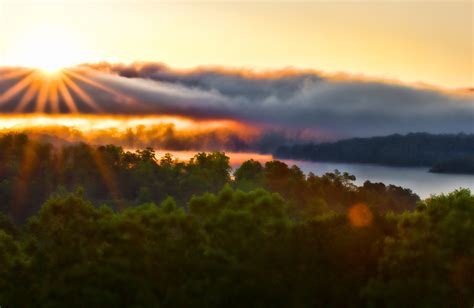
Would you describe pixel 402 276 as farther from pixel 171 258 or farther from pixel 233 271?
pixel 171 258

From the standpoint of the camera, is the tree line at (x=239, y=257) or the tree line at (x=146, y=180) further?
the tree line at (x=146, y=180)

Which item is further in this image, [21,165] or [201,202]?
[21,165]

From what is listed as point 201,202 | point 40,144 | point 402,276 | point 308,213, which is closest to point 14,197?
point 40,144

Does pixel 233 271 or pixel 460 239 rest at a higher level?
pixel 460 239

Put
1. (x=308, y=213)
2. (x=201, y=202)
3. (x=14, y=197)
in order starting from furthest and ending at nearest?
(x=14, y=197) < (x=308, y=213) < (x=201, y=202)

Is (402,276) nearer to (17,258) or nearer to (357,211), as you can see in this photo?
(357,211)

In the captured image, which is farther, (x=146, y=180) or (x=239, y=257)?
(x=146, y=180)

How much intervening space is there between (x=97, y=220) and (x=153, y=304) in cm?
840

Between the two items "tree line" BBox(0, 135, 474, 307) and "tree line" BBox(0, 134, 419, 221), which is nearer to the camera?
→ "tree line" BBox(0, 135, 474, 307)

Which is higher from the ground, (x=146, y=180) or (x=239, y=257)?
(x=146, y=180)

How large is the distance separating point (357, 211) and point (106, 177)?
221ft

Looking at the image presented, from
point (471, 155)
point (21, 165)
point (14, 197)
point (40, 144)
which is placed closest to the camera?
point (14, 197)

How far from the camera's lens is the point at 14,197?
380ft

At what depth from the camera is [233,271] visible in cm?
5469
